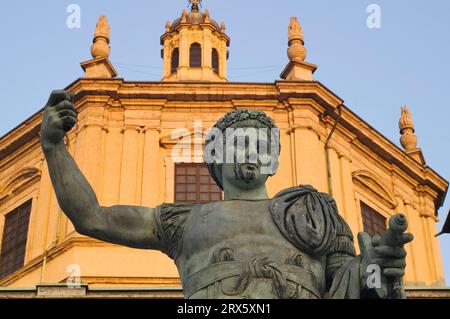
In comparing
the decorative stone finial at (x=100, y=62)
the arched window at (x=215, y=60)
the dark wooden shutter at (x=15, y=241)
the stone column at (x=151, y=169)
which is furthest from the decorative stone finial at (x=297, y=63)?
the dark wooden shutter at (x=15, y=241)

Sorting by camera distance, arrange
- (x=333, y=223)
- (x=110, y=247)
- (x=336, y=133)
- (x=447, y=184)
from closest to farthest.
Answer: (x=333, y=223), (x=110, y=247), (x=336, y=133), (x=447, y=184)

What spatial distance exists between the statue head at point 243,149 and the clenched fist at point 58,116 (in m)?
0.84

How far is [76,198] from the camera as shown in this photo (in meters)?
6.10

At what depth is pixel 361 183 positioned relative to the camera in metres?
31.5

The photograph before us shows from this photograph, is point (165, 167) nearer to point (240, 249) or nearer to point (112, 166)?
point (112, 166)

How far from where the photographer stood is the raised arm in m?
6.05

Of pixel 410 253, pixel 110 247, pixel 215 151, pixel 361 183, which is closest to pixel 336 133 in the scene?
pixel 361 183

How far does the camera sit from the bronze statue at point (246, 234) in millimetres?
5680

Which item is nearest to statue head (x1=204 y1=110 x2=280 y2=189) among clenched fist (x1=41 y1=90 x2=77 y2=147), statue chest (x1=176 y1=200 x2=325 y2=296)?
statue chest (x1=176 y1=200 x2=325 y2=296)

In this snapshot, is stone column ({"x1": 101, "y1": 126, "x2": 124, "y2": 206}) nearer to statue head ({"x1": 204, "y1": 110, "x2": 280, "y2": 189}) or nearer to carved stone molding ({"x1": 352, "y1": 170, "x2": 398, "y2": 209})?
carved stone molding ({"x1": 352, "y1": 170, "x2": 398, "y2": 209})

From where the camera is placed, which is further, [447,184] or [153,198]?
[447,184]

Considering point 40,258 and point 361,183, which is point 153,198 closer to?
point 40,258

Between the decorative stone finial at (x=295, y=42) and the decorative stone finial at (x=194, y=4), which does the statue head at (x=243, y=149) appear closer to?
the decorative stone finial at (x=295, y=42)

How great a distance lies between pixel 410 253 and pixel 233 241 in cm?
2725
